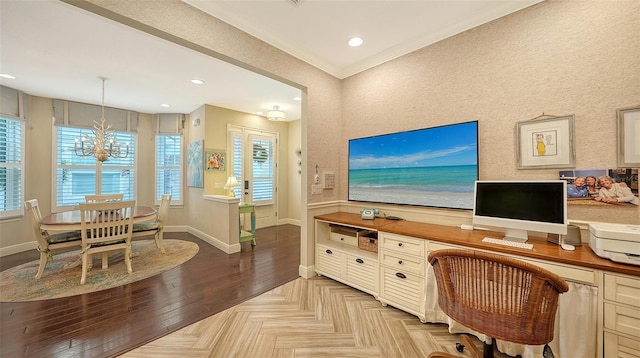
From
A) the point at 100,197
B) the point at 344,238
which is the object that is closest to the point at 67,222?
the point at 100,197

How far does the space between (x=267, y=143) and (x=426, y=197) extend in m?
4.42

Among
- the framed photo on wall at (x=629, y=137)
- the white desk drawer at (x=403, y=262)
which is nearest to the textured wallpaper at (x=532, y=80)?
the framed photo on wall at (x=629, y=137)

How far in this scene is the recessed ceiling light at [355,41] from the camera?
261 cm

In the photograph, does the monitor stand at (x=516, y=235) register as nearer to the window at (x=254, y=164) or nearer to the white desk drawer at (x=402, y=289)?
the white desk drawer at (x=402, y=289)

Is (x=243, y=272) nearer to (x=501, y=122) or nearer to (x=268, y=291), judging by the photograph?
(x=268, y=291)

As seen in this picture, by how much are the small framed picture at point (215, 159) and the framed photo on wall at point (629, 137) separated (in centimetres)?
545

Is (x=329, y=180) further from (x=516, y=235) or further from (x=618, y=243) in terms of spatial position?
(x=618, y=243)

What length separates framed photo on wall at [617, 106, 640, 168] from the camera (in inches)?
63.1

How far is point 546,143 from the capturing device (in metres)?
1.92

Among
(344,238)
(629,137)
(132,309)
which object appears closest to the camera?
(629,137)

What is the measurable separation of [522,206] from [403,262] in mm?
1056

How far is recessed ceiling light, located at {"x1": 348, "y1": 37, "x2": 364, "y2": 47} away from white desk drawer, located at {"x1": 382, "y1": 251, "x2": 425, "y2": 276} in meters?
2.34

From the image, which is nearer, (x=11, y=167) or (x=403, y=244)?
(x=403, y=244)

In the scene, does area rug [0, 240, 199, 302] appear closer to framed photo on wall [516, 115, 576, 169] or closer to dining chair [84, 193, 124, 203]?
dining chair [84, 193, 124, 203]
